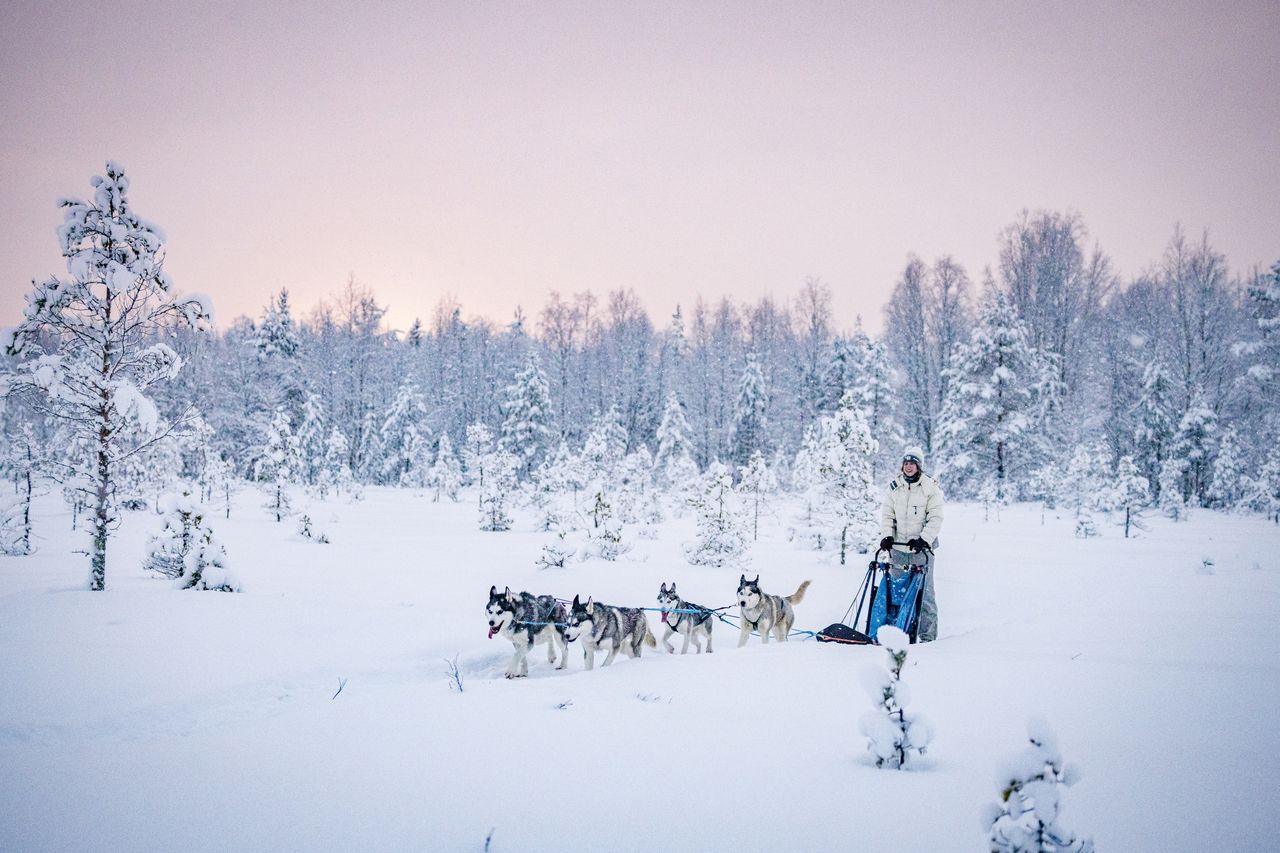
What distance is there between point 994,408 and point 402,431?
35825 millimetres

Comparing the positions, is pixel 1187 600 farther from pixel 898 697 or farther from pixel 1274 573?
pixel 898 697

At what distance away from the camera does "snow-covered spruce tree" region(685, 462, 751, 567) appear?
44.9 feet

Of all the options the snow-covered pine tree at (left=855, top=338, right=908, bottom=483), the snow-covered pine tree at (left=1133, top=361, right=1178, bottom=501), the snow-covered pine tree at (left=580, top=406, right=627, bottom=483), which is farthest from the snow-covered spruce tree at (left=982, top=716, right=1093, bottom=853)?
the snow-covered pine tree at (left=855, top=338, right=908, bottom=483)

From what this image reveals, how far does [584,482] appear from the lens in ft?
77.0

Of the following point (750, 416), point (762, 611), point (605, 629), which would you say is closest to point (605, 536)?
point (762, 611)

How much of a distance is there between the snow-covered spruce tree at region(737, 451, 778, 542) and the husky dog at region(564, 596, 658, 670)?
7284 millimetres

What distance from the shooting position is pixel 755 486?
18312 millimetres

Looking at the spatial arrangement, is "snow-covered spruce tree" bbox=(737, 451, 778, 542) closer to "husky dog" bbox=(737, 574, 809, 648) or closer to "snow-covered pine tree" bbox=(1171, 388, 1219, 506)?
"husky dog" bbox=(737, 574, 809, 648)

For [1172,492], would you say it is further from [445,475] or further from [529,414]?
[529,414]

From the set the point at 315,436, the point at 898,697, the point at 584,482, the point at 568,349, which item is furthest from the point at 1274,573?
the point at 568,349

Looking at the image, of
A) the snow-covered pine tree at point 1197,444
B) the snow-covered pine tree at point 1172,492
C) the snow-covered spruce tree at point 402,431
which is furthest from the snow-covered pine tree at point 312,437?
the snow-covered pine tree at point 1197,444

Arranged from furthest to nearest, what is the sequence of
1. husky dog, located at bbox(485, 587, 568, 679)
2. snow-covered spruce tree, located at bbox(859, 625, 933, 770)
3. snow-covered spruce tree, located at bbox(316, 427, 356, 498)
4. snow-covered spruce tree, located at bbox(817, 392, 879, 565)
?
snow-covered spruce tree, located at bbox(316, 427, 356, 498), snow-covered spruce tree, located at bbox(817, 392, 879, 565), husky dog, located at bbox(485, 587, 568, 679), snow-covered spruce tree, located at bbox(859, 625, 933, 770)

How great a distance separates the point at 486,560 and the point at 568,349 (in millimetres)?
35557

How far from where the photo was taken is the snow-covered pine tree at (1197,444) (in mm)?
24156
